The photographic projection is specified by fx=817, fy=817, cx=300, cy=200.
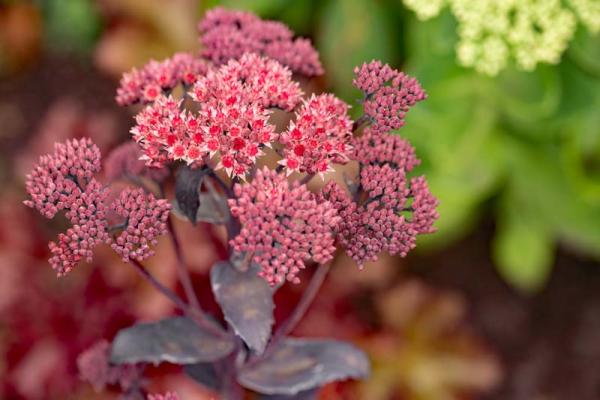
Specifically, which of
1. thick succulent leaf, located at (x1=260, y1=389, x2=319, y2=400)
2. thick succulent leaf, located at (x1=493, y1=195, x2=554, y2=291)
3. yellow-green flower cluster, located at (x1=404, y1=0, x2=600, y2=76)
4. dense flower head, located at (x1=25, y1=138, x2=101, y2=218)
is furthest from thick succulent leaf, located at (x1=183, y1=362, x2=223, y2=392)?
thick succulent leaf, located at (x1=493, y1=195, x2=554, y2=291)

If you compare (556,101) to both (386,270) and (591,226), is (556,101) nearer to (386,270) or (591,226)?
(591,226)

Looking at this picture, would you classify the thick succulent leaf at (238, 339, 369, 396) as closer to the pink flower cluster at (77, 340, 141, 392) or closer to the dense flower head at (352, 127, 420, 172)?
the pink flower cluster at (77, 340, 141, 392)

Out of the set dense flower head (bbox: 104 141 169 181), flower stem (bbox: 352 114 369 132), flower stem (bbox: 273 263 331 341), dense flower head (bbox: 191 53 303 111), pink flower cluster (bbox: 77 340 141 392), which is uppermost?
dense flower head (bbox: 191 53 303 111)

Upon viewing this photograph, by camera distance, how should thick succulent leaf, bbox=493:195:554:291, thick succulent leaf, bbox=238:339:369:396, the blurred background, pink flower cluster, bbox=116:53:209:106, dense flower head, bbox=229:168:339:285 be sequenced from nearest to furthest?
dense flower head, bbox=229:168:339:285
pink flower cluster, bbox=116:53:209:106
thick succulent leaf, bbox=238:339:369:396
the blurred background
thick succulent leaf, bbox=493:195:554:291

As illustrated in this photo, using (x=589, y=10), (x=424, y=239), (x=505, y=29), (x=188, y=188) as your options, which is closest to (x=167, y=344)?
(x=188, y=188)

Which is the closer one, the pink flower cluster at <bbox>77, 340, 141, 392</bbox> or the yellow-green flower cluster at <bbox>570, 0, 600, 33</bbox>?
the pink flower cluster at <bbox>77, 340, 141, 392</bbox>

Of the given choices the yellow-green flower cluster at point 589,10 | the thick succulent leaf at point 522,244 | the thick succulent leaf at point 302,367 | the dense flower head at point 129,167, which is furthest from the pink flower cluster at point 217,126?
the thick succulent leaf at point 522,244

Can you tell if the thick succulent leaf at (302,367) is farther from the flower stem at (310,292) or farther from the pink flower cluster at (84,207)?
the pink flower cluster at (84,207)

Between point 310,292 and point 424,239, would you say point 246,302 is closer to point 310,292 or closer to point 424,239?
point 310,292
